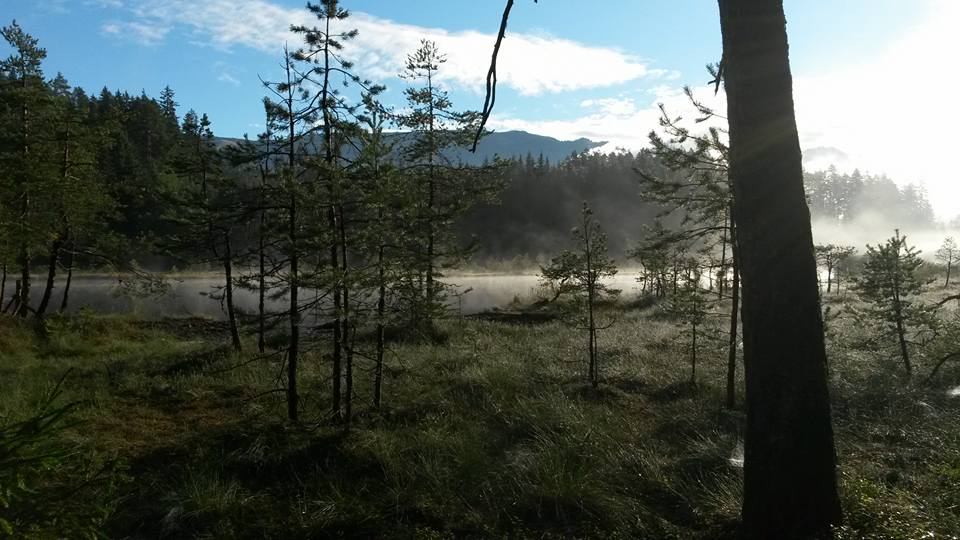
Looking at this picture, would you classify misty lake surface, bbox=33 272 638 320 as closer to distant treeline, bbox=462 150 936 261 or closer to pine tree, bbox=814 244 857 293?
pine tree, bbox=814 244 857 293

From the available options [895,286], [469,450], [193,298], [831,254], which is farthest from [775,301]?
[193,298]

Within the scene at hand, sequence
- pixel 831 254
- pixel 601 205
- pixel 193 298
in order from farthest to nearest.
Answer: pixel 601 205 < pixel 193 298 < pixel 831 254

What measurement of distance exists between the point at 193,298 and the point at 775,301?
134 ft

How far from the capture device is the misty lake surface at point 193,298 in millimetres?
30531

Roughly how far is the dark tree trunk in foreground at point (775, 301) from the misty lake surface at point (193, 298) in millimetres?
21670

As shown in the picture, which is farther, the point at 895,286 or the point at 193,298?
the point at 193,298

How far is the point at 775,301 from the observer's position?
4.04 metres

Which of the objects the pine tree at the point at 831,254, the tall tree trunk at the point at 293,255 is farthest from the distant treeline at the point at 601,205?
the tall tree trunk at the point at 293,255

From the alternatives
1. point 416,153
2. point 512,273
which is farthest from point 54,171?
point 512,273

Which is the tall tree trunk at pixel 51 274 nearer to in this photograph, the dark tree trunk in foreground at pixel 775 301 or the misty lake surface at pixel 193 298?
the misty lake surface at pixel 193 298

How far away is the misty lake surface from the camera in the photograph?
30.5 m

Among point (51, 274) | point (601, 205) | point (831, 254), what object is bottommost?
point (51, 274)

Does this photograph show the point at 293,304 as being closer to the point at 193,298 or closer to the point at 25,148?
Answer: the point at 25,148

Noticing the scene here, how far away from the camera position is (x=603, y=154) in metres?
128
